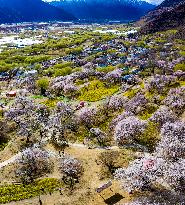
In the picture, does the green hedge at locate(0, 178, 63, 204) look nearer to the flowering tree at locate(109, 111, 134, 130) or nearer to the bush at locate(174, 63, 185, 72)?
the flowering tree at locate(109, 111, 134, 130)

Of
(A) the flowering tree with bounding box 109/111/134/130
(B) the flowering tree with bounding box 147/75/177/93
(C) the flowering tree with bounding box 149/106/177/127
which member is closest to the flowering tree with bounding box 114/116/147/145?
(C) the flowering tree with bounding box 149/106/177/127

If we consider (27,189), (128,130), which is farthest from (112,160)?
(27,189)

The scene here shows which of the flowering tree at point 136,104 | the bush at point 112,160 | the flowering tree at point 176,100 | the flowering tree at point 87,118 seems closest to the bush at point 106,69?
the flowering tree at point 136,104

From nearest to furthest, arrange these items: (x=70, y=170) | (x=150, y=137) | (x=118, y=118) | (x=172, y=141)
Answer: (x=70, y=170)
(x=172, y=141)
(x=150, y=137)
(x=118, y=118)

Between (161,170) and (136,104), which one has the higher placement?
(136,104)

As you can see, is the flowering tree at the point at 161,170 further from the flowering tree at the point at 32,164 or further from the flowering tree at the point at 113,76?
the flowering tree at the point at 113,76

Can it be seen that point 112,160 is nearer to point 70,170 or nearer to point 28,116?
point 70,170

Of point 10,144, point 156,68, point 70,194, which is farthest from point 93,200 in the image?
point 156,68

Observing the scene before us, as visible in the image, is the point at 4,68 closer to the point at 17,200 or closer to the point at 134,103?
the point at 134,103
